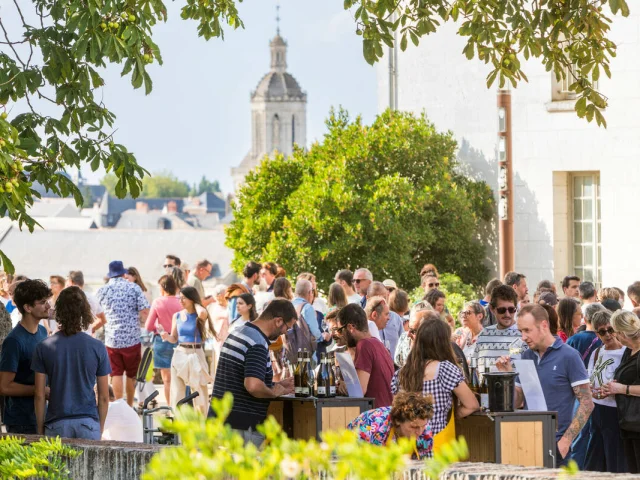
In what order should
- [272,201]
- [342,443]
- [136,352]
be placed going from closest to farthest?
1. [342,443]
2. [136,352]
3. [272,201]

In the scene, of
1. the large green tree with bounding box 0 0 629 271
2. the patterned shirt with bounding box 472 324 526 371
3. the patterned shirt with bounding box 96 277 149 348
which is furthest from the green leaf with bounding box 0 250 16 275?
the patterned shirt with bounding box 96 277 149 348

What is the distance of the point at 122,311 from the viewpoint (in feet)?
47.4

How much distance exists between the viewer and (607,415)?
8.96 meters

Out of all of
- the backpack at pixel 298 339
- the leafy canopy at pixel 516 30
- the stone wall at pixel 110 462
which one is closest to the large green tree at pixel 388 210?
the backpack at pixel 298 339

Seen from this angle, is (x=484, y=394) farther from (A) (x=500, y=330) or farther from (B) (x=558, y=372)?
(A) (x=500, y=330)

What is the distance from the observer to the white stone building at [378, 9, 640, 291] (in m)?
20.5

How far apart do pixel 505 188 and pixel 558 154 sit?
2.16 m

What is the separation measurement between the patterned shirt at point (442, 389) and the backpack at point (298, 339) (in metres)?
4.76

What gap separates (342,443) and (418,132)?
69.3 feet

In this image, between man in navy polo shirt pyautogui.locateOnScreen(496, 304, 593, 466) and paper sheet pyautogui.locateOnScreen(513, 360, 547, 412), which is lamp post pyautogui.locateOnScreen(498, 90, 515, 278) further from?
paper sheet pyautogui.locateOnScreen(513, 360, 547, 412)

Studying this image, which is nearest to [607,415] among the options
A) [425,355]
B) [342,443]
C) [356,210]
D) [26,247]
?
[425,355]

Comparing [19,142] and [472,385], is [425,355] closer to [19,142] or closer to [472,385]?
[472,385]

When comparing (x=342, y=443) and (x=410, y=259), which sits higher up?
(x=410, y=259)

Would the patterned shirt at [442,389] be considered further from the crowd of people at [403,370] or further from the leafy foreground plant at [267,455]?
the leafy foreground plant at [267,455]
